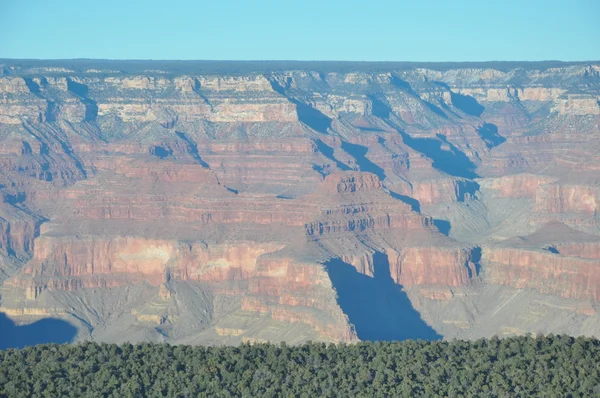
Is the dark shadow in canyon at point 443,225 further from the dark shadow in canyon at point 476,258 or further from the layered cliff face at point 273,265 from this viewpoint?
the dark shadow in canyon at point 476,258

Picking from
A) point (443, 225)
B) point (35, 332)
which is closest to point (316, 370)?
point (35, 332)

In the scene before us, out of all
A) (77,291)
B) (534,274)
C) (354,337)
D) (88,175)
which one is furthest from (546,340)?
(88,175)

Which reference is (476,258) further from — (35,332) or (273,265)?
(35,332)

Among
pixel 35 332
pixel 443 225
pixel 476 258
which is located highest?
pixel 476 258

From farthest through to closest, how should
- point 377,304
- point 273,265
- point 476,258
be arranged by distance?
point 476,258 < point 377,304 < point 273,265

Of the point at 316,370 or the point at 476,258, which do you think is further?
the point at 476,258

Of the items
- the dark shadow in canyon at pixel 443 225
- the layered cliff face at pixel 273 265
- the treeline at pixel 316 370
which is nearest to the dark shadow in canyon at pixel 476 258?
the layered cliff face at pixel 273 265

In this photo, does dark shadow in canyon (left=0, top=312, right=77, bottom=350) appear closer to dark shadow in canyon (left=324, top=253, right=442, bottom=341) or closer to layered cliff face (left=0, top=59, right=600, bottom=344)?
layered cliff face (left=0, top=59, right=600, bottom=344)
